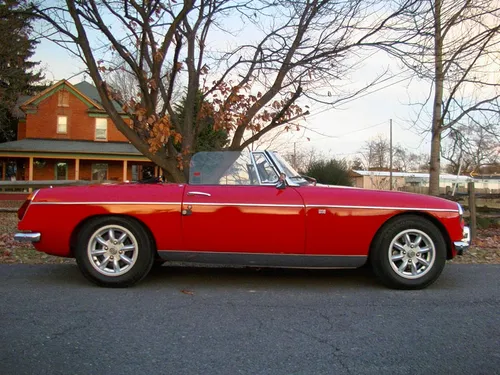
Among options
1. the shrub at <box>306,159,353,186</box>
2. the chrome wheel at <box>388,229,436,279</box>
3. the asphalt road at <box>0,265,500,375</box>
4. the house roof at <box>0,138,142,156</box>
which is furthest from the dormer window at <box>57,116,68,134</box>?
the chrome wheel at <box>388,229,436,279</box>

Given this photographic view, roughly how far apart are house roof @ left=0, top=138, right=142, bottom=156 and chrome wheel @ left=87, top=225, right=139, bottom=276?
824 inches

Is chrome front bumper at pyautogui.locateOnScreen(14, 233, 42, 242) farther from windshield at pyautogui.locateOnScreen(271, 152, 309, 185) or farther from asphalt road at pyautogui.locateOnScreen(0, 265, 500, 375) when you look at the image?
windshield at pyautogui.locateOnScreen(271, 152, 309, 185)

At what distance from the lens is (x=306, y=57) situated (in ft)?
26.8

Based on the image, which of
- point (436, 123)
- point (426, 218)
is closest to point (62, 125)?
point (436, 123)

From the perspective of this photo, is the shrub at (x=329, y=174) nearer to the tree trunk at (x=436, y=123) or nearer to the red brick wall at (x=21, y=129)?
the tree trunk at (x=436, y=123)

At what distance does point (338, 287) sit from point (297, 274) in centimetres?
72

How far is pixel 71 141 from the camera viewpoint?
26297mm

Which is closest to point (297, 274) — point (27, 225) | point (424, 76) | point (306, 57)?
point (27, 225)

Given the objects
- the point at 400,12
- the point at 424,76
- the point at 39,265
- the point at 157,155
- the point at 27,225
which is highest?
the point at 400,12

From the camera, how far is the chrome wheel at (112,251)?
4.59m

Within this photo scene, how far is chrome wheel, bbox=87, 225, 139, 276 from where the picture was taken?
4590mm

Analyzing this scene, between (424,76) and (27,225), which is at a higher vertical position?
(424,76)

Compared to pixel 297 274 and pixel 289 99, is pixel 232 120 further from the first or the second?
pixel 297 274

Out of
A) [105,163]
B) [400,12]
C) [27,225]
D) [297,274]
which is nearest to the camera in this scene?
[27,225]
